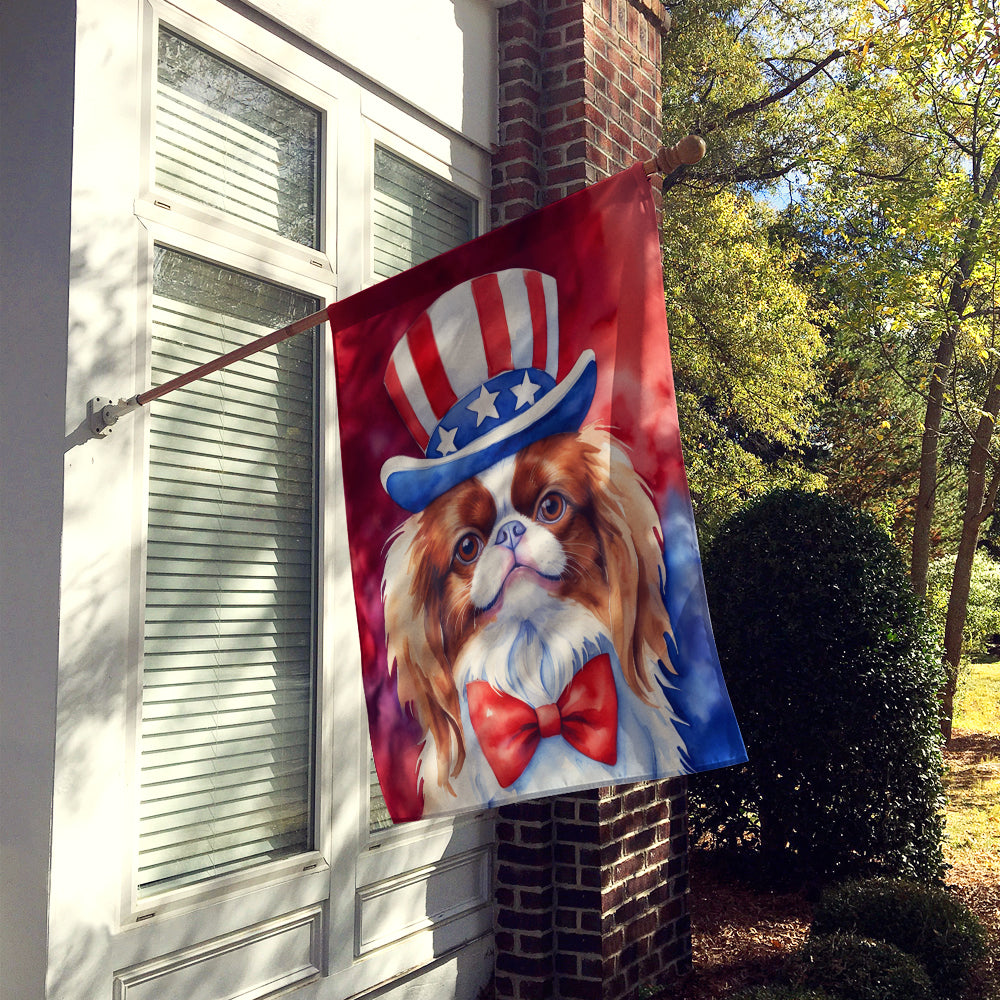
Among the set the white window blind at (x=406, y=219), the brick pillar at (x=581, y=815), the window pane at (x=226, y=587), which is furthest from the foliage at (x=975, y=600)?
the window pane at (x=226, y=587)

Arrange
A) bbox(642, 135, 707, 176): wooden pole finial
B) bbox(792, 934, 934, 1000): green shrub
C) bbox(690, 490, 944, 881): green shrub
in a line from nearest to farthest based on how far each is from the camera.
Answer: bbox(642, 135, 707, 176): wooden pole finial < bbox(792, 934, 934, 1000): green shrub < bbox(690, 490, 944, 881): green shrub

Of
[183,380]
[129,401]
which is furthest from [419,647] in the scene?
[129,401]

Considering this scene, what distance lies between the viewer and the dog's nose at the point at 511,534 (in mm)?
2533

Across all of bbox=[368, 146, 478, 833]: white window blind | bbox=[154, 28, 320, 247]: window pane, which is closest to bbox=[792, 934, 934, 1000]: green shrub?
bbox=[368, 146, 478, 833]: white window blind

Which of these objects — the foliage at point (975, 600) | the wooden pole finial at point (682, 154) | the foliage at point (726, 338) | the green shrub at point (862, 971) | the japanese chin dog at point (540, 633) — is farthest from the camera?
the foliage at point (975, 600)

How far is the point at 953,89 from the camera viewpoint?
28.9 ft

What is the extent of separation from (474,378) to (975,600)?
1497cm

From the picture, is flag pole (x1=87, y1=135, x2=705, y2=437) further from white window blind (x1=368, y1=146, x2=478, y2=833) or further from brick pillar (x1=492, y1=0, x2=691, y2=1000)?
brick pillar (x1=492, y1=0, x2=691, y2=1000)

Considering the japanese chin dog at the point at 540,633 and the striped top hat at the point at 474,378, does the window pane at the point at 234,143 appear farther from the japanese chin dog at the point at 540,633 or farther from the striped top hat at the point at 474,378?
the japanese chin dog at the point at 540,633

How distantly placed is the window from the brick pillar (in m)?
1.29

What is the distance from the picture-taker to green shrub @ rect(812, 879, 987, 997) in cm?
452

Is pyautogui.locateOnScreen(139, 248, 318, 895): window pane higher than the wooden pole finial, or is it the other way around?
the wooden pole finial

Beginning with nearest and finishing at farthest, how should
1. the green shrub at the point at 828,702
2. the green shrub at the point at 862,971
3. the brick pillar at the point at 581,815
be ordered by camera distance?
the green shrub at the point at 862,971 → the brick pillar at the point at 581,815 → the green shrub at the point at 828,702

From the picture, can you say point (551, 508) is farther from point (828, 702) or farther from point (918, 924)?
point (828, 702)
